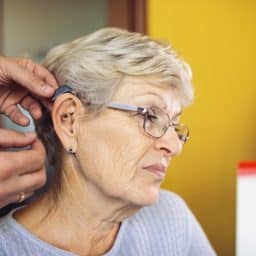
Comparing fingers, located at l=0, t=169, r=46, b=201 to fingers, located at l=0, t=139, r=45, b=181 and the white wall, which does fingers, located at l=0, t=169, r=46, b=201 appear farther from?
the white wall

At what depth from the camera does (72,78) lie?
1.23 metres

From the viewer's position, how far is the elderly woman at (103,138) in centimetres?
121

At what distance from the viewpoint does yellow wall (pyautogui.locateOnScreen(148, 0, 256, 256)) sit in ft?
6.49

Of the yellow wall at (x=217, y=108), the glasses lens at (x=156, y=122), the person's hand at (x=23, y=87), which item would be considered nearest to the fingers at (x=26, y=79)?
the person's hand at (x=23, y=87)

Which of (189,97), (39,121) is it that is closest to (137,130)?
(189,97)

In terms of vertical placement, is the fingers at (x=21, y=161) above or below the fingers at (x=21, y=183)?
above

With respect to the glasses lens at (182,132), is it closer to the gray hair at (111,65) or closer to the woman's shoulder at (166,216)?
the gray hair at (111,65)

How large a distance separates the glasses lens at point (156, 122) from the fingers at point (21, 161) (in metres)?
0.25

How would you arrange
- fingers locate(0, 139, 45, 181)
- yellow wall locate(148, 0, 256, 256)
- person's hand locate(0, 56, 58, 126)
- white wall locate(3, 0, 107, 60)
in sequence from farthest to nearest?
yellow wall locate(148, 0, 256, 256)
white wall locate(3, 0, 107, 60)
person's hand locate(0, 56, 58, 126)
fingers locate(0, 139, 45, 181)

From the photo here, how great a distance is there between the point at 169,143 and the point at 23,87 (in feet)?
1.24

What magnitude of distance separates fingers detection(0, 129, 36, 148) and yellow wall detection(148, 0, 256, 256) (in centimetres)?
96

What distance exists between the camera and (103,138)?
1.21 m

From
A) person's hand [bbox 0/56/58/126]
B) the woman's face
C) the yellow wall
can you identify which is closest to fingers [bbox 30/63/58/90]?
person's hand [bbox 0/56/58/126]

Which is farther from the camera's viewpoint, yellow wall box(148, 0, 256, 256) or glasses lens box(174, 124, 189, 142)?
yellow wall box(148, 0, 256, 256)
